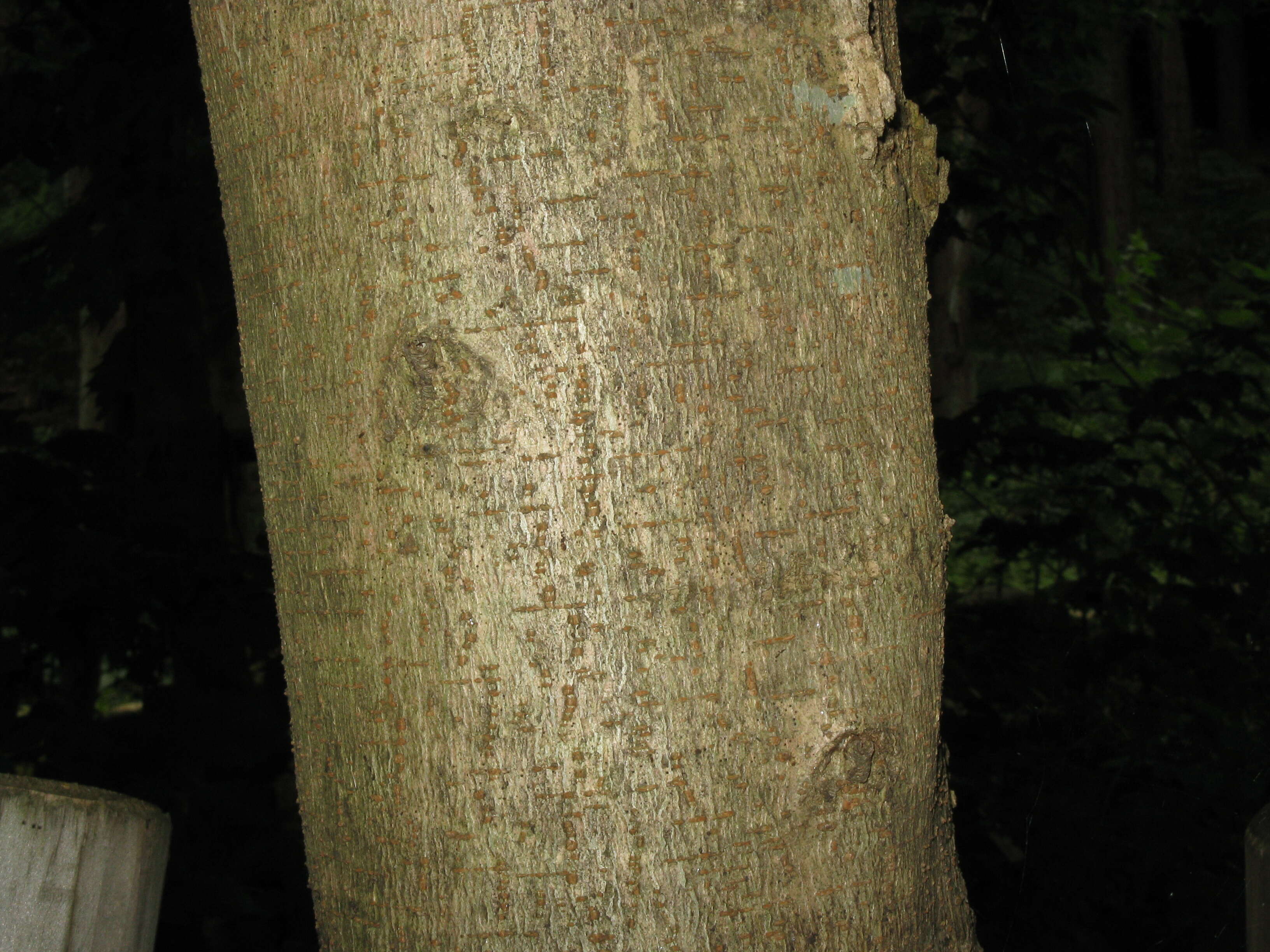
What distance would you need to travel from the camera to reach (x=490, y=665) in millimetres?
811

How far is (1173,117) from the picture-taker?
16219 mm

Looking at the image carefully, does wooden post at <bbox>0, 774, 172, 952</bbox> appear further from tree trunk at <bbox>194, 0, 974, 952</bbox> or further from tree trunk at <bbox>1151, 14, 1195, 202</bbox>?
tree trunk at <bbox>1151, 14, 1195, 202</bbox>

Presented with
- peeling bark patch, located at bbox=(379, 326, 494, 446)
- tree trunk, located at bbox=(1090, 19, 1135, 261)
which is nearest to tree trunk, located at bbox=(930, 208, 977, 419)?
tree trunk, located at bbox=(1090, 19, 1135, 261)

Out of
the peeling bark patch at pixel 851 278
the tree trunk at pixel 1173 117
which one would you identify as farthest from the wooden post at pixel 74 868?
the tree trunk at pixel 1173 117

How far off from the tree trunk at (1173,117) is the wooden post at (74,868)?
1803 centimetres

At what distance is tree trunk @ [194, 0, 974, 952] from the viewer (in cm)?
79

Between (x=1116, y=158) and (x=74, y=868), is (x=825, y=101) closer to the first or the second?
(x=74, y=868)

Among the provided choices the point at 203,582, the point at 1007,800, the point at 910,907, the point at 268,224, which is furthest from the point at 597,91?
the point at 1007,800

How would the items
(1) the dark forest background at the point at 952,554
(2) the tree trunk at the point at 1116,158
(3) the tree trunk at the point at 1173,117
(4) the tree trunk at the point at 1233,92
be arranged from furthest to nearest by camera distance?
(4) the tree trunk at the point at 1233,92 → (3) the tree trunk at the point at 1173,117 → (2) the tree trunk at the point at 1116,158 → (1) the dark forest background at the point at 952,554

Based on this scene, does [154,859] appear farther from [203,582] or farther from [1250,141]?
[1250,141]

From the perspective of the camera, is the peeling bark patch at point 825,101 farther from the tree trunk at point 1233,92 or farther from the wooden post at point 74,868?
the tree trunk at point 1233,92

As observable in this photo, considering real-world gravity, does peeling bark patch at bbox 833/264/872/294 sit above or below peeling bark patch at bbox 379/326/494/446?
above

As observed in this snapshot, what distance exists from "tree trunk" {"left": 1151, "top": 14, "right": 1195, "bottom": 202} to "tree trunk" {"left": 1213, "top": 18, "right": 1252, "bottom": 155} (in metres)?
2.78

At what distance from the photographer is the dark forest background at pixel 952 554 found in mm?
2822
